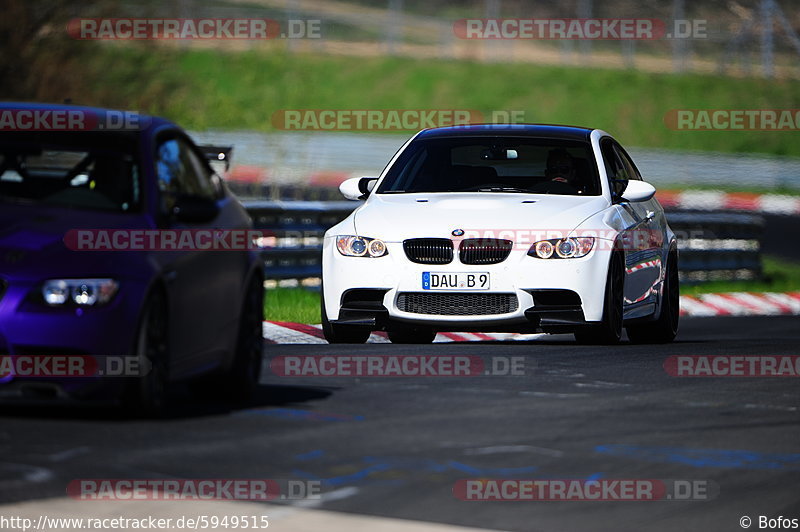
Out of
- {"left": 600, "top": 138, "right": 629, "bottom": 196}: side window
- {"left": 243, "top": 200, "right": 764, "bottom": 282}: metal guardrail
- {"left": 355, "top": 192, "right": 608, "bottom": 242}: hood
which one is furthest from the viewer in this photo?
{"left": 243, "top": 200, "right": 764, "bottom": 282}: metal guardrail

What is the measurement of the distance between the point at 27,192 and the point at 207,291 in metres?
0.95

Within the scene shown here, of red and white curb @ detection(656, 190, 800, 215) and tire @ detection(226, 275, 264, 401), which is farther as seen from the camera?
red and white curb @ detection(656, 190, 800, 215)

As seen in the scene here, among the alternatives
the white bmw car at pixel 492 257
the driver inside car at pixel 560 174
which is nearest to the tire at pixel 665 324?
the white bmw car at pixel 492 257

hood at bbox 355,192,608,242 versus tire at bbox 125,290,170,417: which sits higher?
hood at bbox 355,192,608,242

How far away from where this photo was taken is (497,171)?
1343 centimetres

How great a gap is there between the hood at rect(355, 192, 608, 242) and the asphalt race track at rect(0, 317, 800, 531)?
166 centimetres

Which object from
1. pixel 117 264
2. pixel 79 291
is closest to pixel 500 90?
pixel 117 264

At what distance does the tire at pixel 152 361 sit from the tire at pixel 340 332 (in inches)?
172

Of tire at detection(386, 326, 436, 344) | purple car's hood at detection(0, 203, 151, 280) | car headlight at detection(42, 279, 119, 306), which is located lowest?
tire at detection(386, 326, 436, 344)

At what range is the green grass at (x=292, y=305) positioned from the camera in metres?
15.7

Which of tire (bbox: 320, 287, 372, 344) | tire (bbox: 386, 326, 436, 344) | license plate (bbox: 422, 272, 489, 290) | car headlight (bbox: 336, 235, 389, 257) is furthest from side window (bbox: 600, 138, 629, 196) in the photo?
tire (bbox: 320, 287, 372, 344)

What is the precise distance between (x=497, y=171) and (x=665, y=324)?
1857 mm

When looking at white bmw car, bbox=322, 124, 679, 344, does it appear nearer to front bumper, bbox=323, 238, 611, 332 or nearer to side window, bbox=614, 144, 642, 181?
front bumper, bbox=323, 238, 611, 332

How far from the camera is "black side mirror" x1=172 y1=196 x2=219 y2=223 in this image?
8.38 metres
